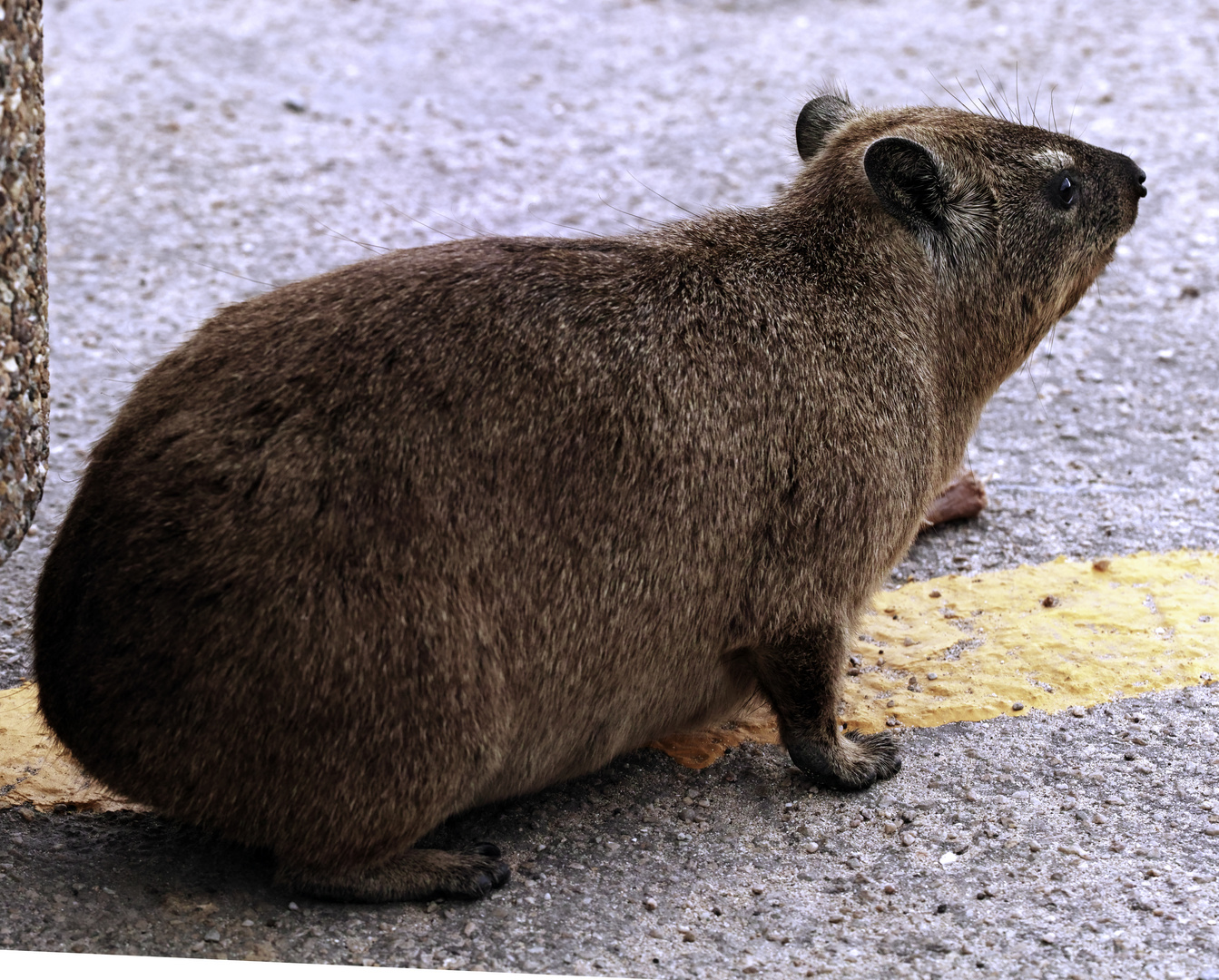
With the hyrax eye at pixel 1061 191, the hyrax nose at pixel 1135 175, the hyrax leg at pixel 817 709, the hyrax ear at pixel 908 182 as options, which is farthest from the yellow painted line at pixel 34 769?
the hyrax nose at pixel 1135 175

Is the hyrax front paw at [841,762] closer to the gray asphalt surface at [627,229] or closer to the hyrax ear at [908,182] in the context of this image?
the gray asphalt surface at [627,229]

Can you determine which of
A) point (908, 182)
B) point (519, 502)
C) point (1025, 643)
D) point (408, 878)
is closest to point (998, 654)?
point (1025, 643)

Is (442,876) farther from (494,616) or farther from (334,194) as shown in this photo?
(334,194)

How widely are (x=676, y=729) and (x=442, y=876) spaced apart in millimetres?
847

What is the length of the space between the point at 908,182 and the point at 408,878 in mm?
2431

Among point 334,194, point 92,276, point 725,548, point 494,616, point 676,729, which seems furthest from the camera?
point 334,194

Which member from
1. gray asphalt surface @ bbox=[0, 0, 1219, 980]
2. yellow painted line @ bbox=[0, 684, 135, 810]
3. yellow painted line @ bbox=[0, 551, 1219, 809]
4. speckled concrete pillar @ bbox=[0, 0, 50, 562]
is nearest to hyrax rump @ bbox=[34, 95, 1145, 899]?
speckled concrete pillar @ bbox=[0, 0, 50, 562]

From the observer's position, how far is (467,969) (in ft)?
10.7

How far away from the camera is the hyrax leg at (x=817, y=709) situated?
384cm

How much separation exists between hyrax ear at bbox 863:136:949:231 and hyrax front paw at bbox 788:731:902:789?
5.15 ft

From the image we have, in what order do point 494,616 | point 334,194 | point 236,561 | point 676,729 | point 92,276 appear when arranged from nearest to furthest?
point 236,561 < point 494,616 < point 676,729 < point 92,276 < point 334,194

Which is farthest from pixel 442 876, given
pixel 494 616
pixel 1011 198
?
pixel 1011 198

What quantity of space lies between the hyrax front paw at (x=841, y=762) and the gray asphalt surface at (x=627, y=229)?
52 millimetres

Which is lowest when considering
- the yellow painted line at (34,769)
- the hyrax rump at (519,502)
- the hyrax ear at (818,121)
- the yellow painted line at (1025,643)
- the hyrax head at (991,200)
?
the yellow painted line at (34,769)
